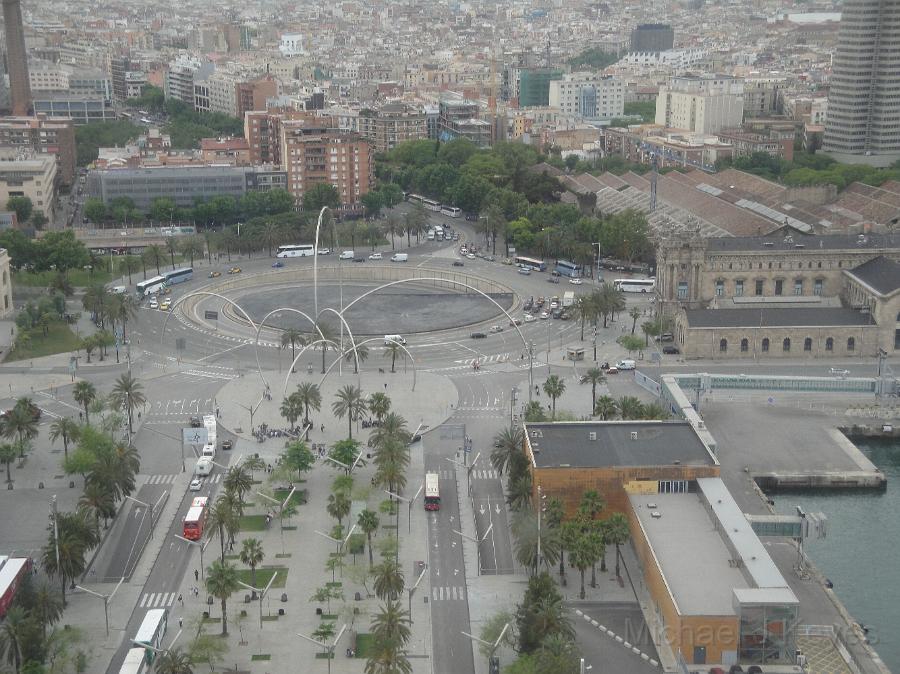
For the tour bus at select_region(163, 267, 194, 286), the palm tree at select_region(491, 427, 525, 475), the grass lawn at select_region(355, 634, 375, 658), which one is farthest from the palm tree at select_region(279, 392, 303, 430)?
the tour bus at select_region(163, 267, 194, 286)

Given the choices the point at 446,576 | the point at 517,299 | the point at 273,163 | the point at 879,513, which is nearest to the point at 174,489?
the point at 446,576

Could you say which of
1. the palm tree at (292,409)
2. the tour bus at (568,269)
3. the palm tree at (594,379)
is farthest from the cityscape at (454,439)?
the tour bus at (568,269)

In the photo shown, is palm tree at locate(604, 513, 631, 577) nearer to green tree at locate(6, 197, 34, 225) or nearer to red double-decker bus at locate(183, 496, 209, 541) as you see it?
red double-decker bus at locate(183, 496, 209, 541)

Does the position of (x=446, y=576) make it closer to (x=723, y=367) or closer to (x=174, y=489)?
(x=174, y=489)

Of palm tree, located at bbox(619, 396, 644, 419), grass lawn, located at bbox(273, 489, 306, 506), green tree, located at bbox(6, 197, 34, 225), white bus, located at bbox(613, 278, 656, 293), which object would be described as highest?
green tree, located at bbox(6, 197, 34, 225)

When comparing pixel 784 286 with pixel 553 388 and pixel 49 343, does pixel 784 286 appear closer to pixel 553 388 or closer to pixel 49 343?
pixel 553 388

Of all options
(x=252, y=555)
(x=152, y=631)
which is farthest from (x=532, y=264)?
(x=152, y=631)
